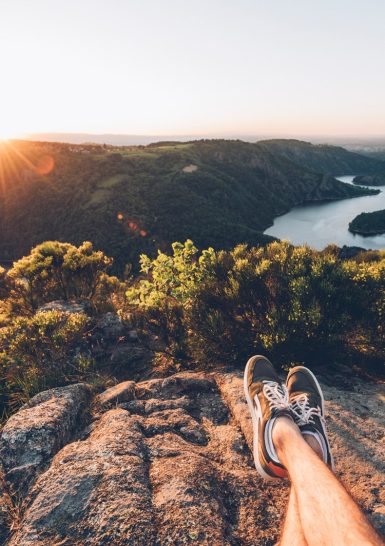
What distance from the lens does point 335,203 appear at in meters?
144

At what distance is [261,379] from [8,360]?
3.88m

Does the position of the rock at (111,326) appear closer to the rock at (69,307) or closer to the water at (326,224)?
the rock at (69,307)

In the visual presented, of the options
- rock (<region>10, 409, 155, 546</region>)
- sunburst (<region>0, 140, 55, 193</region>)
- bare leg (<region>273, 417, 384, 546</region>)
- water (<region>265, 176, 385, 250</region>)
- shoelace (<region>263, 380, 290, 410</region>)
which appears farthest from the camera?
water (<region>265, 176, 385, 250</region>)

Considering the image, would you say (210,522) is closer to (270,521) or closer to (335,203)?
(270,521)

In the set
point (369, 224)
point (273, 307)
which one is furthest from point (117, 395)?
point (369, 224)

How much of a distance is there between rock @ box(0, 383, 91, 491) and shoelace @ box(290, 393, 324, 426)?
232cm

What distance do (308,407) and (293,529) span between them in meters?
1.28

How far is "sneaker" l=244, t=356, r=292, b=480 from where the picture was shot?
2594mm

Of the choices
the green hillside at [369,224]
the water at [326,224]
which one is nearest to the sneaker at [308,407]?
the water at [326,224]

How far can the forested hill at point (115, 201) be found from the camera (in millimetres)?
68062

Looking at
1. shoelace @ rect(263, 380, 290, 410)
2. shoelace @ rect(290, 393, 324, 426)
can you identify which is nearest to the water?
shoelace @ rect(263, 380, 290, 410)

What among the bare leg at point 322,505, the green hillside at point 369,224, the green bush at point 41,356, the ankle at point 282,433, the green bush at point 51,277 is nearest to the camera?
the bare leg at point 322,505

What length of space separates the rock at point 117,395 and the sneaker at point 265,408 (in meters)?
1.51

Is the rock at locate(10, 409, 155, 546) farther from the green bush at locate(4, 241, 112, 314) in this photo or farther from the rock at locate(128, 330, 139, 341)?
the green bush at locate(4, 241, 112, 314)
